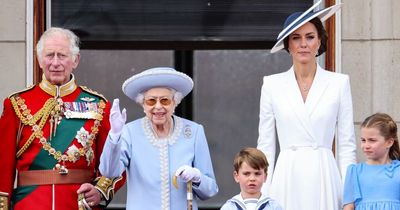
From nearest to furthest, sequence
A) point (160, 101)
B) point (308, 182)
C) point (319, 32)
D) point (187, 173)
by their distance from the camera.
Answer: point (187, 173), point (160, 101), point (308, 182), point (319, 32)

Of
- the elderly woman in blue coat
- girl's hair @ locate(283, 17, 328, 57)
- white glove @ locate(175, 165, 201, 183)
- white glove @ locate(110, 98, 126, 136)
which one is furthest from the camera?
girl's hair @ locate(283, 17, 328, 57)

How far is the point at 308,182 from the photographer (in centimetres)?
784

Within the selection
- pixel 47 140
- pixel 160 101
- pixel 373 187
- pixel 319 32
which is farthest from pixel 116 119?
pixel 373 187

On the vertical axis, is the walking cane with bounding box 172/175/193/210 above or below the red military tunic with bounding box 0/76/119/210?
below

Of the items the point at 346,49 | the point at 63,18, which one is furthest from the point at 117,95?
the point at 346,49

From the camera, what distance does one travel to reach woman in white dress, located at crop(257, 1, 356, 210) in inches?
309

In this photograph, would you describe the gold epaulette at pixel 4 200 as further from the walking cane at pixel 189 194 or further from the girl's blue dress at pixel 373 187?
the girl's blue dress at pixel 373 187

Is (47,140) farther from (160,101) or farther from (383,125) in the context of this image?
(383,125)

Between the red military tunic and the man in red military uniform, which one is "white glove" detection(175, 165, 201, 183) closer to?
the man in red military uniform

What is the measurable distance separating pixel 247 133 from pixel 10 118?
3.39 m

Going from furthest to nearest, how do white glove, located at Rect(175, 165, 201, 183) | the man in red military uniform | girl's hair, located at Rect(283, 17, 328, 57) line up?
girl's hair, located at Rect(283, 17, 328, 57)
the man in red military uniform
white glove, located at Rect(175, 165, 201, 183)

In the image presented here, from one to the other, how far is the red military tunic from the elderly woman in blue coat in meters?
0.22

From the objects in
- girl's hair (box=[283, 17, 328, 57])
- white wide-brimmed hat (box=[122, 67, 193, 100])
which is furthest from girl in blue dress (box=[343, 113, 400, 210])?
white wide-brimmed hat (box=[122, 67, 193, 100])

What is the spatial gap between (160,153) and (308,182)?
0.84 meters
